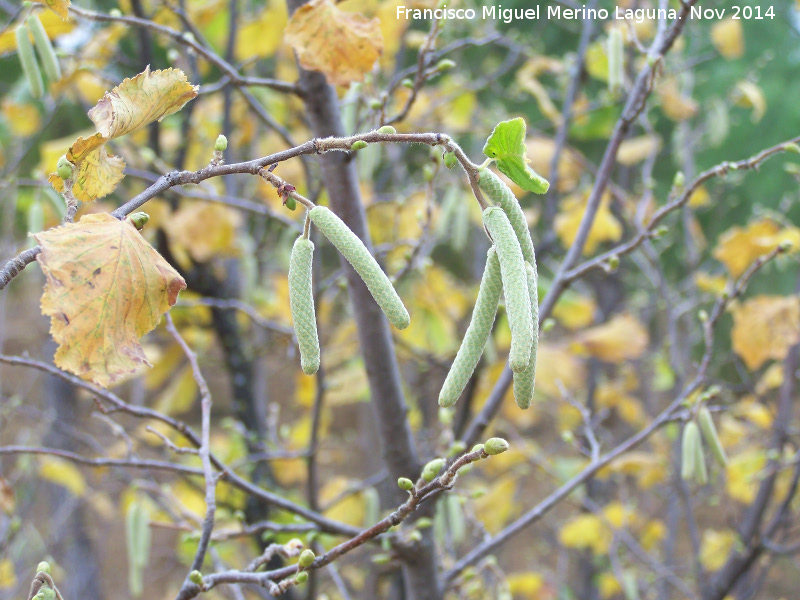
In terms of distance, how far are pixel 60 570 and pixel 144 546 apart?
152 inches

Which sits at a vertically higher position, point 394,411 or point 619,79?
point 619,79

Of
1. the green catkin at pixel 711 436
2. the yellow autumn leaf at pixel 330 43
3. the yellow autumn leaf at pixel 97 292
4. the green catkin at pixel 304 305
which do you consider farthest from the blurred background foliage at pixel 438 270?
the green catkin at pixel 304 305

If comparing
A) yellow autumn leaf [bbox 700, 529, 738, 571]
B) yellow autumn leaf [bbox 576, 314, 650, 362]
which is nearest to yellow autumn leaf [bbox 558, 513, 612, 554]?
yellow autumn leaf [bbox 700, 529, 738, 571]

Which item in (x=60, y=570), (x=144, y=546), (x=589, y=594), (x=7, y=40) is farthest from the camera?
(x=60, y=570)

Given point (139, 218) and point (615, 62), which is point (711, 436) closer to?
point (615, 62)

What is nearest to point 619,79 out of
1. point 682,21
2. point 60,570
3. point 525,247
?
point 682,21

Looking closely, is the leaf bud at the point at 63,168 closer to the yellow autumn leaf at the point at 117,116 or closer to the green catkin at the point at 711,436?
the yellow autumn leaf at the point at 117,116

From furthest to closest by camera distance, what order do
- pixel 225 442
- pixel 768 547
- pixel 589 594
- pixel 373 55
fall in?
pixel 225 442 → pixel 589 594 → pixel 768 547 → pixel 373 55

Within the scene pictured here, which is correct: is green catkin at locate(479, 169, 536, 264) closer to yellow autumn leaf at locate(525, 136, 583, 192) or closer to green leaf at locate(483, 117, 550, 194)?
green leaf at locate(483, 117, 550, 194)

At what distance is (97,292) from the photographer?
0.69 m

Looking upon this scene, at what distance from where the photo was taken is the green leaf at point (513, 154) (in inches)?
28.2

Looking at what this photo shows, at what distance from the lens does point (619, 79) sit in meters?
1.51

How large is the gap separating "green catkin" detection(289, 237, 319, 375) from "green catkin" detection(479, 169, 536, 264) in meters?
0.22

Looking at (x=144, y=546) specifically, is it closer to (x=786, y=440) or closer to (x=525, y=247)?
(x=525, y=247)
